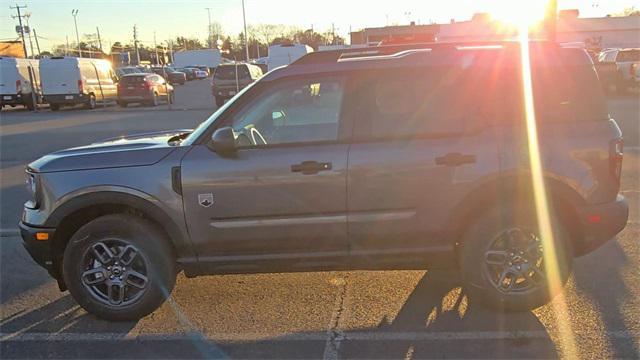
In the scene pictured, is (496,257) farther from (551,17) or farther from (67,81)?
(67,81)

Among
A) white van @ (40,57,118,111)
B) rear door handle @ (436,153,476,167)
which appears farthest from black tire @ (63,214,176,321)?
white van @ (40,57,118,111)

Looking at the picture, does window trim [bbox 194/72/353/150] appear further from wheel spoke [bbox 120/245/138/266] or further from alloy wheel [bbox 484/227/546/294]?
alloy wheel [bbox 484/227/546/294]

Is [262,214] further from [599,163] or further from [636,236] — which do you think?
[636,236]

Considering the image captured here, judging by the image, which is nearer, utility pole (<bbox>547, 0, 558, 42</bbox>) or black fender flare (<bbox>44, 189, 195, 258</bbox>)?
black fender flare (<bbox>44, 189, 195, 258</bbox>)

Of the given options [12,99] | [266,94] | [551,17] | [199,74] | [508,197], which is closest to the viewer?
[508,197]

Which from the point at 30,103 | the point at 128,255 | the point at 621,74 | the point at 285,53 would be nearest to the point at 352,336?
the point at 128,255

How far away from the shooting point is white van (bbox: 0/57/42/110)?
24859 millimetres

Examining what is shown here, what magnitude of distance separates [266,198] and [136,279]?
3.71 ft

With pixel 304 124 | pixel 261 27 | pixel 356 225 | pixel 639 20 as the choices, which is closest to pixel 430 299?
pixel 356 225

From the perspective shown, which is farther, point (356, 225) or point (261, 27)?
point (261, 27)

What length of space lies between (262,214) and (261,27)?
10660cm

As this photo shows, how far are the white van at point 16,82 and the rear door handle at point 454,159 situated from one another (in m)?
26.1

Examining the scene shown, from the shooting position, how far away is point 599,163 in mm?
3646

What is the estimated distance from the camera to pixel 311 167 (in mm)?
3557
